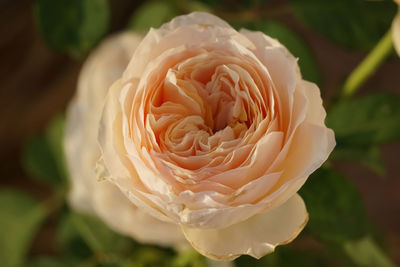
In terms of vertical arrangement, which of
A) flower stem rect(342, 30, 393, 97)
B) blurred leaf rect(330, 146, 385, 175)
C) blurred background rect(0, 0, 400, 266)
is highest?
flower stem rect(342, 30, 393, 97)

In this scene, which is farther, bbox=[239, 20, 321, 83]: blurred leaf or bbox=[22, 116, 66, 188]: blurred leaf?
bbox=[22, 116, 66, 188]: blurred leaf

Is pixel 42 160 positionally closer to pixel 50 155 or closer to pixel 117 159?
pixel 50 155

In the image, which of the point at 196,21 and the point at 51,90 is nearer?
the point at 196,21

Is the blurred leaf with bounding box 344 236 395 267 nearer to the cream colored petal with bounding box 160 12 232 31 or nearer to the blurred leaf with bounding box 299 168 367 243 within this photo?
the blurred leaf with bounding box 299 168 367 243

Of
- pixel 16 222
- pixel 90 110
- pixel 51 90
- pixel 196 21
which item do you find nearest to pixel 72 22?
pixel 90 110

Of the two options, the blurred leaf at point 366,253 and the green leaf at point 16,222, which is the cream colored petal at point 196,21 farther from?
the green leaf at point 16,222

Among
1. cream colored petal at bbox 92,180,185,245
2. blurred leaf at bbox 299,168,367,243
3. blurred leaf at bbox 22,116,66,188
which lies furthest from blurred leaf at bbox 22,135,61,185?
blurred leaf at bbox 299,168,367,243
